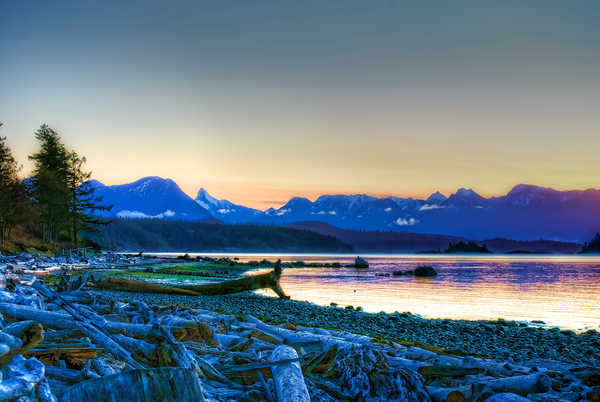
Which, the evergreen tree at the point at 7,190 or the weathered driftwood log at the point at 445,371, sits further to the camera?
the evergreen tree at the point at 7,190

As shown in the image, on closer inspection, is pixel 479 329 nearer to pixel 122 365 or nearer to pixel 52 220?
pixel 122 365

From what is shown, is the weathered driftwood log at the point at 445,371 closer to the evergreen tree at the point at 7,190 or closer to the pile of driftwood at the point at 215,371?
the pile of driftwood at the point at 215,371

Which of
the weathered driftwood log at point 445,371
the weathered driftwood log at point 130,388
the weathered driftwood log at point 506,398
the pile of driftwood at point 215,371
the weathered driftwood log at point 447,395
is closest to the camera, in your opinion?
the weathered driftwood log at point 130,388

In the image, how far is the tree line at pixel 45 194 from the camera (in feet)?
171

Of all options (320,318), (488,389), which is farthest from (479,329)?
(488,389)

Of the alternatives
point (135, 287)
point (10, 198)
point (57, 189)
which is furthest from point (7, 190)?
point (135, 287)

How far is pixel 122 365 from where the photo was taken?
15.4ft

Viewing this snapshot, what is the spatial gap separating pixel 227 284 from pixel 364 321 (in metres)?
9.82

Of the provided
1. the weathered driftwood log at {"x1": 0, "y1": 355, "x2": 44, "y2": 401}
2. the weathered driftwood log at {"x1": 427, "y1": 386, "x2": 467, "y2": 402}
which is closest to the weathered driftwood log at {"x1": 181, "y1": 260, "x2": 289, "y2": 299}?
the weathered driftwood log at {"x1": 427, "y1": 386, "x2": 467, "y2": 402}

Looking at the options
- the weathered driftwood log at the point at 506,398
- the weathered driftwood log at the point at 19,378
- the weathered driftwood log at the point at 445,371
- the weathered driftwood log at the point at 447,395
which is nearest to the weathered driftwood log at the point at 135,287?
the weathered driftwood log at the point at 445,371

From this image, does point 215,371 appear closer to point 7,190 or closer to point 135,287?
point 135,287

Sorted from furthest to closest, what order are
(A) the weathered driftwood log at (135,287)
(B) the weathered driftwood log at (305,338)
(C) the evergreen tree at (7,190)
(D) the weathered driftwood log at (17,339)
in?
1. (C) the evergreen tree at (7,190)
2. (A) the weathered driftwood log at (135,287)
3. (B) the weathered driftwood log at (305,338)
4. (D) the weathered driftwood log at (17,339)

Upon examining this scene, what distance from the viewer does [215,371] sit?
15.9 feet

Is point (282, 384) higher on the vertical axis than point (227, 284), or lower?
higher
